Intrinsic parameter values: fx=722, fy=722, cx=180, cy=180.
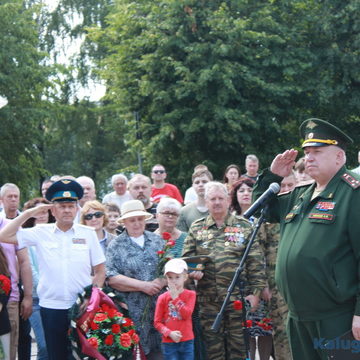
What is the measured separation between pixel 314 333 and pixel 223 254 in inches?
97.2

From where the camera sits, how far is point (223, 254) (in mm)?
7309

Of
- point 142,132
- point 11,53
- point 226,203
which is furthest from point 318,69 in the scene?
point 226,203

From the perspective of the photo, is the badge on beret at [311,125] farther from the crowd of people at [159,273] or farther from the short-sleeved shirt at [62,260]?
the short-sleeved shirt at [62,260]

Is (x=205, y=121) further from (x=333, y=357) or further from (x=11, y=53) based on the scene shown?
(x=333, y=357)

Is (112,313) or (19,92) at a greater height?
(19,92)

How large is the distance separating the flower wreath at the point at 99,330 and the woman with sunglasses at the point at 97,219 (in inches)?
59.7

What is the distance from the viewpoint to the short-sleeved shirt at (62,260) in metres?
6.68

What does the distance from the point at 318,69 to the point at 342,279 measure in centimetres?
1795

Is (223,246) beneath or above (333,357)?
above

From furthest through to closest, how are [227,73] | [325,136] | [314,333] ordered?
1. [227,73]
2. [325,136]
3. [314,333]

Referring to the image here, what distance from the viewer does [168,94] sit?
2098 cm

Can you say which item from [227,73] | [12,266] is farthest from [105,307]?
[227,73]

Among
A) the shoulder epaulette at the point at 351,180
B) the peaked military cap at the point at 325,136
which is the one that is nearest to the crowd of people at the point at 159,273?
the peaked military cap at the point at 325,136

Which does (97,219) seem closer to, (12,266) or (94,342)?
(12,266)
